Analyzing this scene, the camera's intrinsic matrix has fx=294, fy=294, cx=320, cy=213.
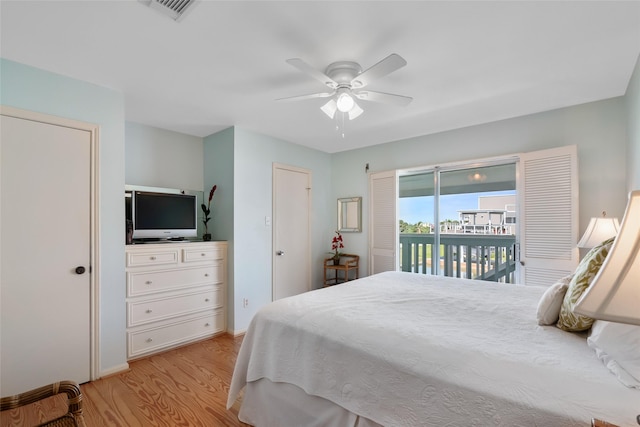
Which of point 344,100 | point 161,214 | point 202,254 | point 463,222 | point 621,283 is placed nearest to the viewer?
point 621,283

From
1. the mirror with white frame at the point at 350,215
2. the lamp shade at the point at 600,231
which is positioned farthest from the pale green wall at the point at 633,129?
the mirror with white frame at the point at 350,215

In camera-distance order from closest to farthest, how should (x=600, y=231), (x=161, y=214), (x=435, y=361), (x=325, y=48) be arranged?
(x=435, y=361) → (x=325, y=48) → (x=600, y=231) → (x=161, y=214)

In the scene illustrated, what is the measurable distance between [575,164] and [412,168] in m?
1.72

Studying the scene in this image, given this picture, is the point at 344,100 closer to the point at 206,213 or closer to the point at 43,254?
the point at 206,213

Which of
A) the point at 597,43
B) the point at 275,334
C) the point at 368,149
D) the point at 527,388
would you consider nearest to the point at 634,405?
the point at 527,388

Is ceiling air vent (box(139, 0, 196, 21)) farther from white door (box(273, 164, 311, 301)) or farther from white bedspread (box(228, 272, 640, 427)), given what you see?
white door (box(273, 164, 311, 301))

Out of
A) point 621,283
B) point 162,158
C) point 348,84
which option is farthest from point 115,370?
point 621,283

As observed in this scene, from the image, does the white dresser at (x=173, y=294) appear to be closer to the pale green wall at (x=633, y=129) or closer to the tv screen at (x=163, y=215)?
the tv screen at (x=163, y=215)

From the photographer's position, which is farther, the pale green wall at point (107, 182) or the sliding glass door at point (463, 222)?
the sliding glass door at point (463, 222)

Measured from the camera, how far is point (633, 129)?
2.33 meters

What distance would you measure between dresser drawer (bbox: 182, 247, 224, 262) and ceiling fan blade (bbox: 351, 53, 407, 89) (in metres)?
2.45

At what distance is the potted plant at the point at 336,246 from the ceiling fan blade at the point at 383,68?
2875mm

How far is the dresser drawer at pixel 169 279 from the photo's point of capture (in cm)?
286

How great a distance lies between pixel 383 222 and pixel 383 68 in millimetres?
2743
